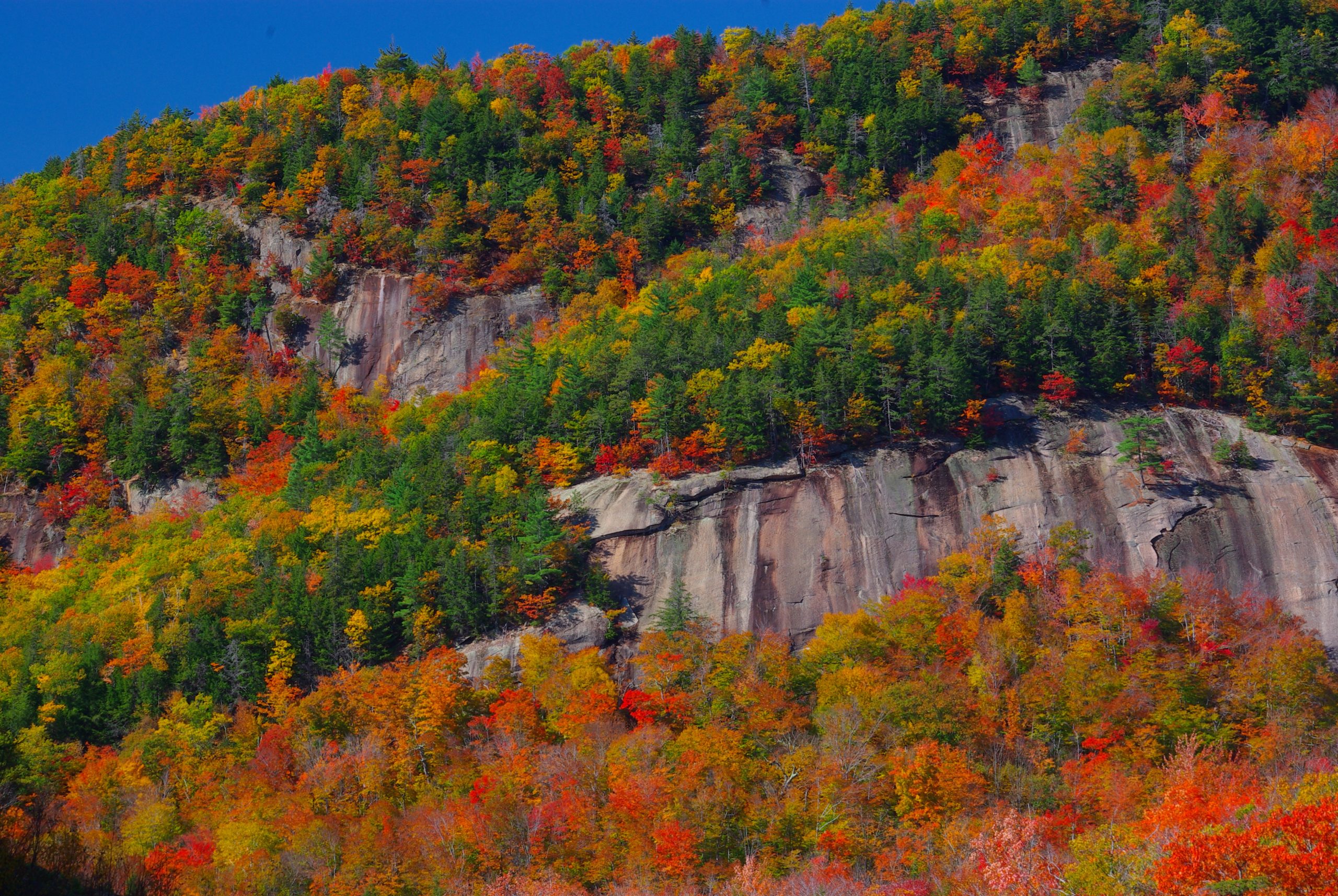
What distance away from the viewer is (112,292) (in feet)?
298

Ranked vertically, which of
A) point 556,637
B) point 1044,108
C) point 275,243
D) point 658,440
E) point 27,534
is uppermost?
point 1044,108

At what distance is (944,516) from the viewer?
197ft

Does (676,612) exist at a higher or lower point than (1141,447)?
lower

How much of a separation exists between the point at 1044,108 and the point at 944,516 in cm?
5562

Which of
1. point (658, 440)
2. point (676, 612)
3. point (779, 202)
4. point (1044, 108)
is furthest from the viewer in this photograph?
point (1044, 108)

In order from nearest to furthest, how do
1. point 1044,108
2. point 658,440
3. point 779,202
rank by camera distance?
point 658,440 < point 779,202 < point 1044,108

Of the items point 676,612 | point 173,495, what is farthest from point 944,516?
point 173,495

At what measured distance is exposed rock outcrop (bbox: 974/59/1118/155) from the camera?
96000mm

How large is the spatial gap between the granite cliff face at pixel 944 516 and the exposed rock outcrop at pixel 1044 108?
42.9m

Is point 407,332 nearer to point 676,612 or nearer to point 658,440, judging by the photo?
point 658,440

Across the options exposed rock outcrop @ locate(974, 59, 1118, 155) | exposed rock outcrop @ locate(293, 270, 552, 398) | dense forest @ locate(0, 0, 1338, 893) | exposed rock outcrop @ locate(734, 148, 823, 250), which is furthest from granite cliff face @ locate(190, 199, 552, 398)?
exposed rock outcrop @ locate(974, 59, 1118, 155)

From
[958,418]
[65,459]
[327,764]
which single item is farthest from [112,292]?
[958,418]

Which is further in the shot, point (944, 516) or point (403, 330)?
point (403, 330)

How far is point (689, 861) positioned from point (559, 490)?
27661 millimetres
